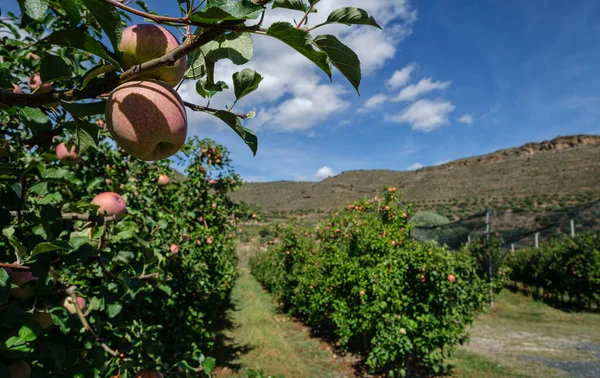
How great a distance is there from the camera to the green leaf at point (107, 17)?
1.87 ft

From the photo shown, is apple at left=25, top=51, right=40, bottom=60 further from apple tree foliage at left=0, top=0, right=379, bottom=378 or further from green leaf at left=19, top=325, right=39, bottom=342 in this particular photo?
green leaf at left=19, top=325, right=39, bottom=342

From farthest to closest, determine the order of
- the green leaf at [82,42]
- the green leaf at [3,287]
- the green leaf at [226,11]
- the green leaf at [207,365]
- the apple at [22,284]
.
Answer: the green leaf at [207,365], the apple at [22,284], the green leaf at [3,287], the green leaf at [82,42], the green leaf at [226,11]

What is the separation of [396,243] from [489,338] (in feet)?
15.9

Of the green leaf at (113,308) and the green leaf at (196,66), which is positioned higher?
the green leaf at (196,66)

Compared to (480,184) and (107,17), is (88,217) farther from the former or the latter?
(480,184)

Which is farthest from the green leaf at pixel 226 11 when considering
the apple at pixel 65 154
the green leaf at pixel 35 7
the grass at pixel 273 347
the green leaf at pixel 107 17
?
the grass at pixel 273 347

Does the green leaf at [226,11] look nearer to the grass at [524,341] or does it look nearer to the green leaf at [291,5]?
the green leaf at [291,5]

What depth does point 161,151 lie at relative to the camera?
749 mm

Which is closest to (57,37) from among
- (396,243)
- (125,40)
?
(125,40)

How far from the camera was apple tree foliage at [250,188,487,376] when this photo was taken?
18.2 feet

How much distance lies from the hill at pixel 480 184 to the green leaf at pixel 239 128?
23.7 meters

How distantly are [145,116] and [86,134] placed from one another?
24cm

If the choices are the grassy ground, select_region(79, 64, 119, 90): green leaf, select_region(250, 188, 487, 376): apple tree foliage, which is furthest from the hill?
select_region(79, 64, 119, 90): green leaf

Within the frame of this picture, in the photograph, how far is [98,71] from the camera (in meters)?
0.63
